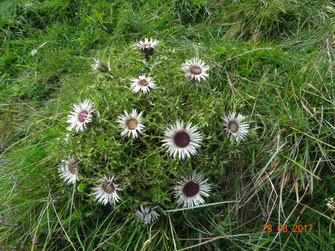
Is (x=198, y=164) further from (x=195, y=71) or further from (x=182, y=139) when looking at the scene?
(x=195, y=71)

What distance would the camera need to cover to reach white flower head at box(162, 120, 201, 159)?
4.60ft

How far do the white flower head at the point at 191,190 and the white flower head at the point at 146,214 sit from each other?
0.15m

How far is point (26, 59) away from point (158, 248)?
258 centimetres

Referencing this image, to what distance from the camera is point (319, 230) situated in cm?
149

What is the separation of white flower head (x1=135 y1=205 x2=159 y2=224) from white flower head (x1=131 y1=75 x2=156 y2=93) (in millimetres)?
654

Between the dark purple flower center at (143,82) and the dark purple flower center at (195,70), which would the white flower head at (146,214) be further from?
the dark purple flower center at (195,70)

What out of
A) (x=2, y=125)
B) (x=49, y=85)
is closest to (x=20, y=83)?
(x=49, y=85)

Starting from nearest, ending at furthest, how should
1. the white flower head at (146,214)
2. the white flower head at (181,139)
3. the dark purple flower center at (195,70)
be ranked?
the white flower head at (181,139), the white flower head at (146,214), the dark purple flower center at (195,70)

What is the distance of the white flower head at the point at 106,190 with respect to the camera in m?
1.46

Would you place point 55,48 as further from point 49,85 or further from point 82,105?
point 82,105
